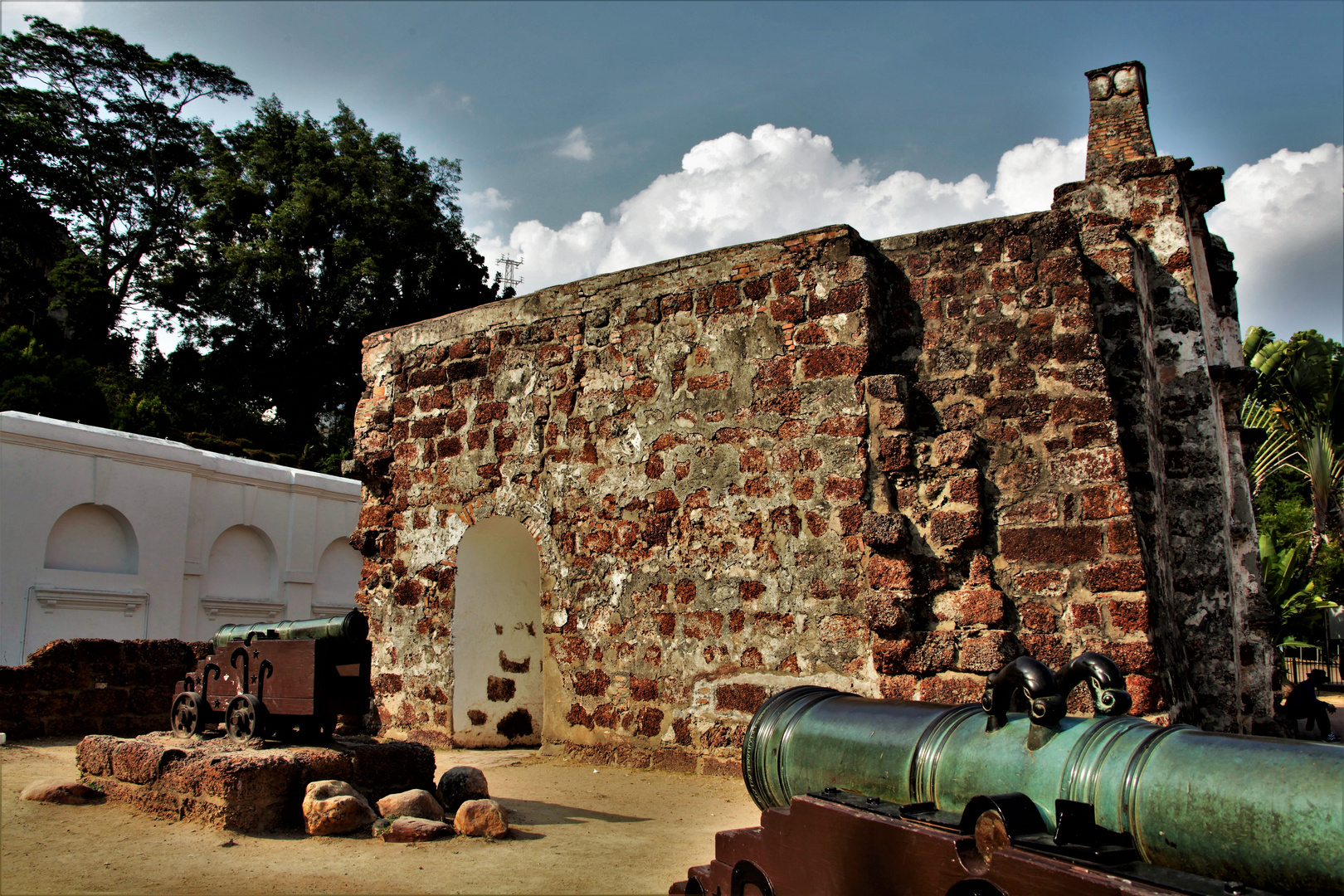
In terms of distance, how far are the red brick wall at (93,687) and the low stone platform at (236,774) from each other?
327 centimetres

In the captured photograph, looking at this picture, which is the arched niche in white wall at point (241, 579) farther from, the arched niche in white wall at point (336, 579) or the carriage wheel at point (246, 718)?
the carriage wheel at point (246, 718)

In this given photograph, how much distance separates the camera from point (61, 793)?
4664 mm

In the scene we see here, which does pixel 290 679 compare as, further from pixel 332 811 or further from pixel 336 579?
pixel 336 579

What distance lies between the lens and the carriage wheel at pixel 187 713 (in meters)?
5.74

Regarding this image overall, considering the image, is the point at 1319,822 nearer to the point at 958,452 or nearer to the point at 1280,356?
the point at 958,452

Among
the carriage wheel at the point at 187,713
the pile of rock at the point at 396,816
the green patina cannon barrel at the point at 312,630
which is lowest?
the pile of rock at the point at 396,816

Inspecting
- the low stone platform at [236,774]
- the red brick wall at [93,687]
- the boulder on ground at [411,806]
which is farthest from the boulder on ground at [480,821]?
the red brick wall at [93,687]

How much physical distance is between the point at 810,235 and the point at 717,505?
71.6 inches

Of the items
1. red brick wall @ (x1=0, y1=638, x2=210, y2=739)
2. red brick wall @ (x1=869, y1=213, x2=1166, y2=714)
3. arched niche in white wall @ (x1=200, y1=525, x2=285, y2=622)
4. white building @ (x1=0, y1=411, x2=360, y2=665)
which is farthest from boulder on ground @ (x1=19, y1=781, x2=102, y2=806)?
arched niche in white wall @ (x1=200, y1=525, x2=285, y2=622)

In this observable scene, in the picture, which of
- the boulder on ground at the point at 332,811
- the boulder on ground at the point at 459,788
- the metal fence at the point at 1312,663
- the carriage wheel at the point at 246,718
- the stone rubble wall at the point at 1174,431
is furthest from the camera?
the metal fence at the point at 1312,663

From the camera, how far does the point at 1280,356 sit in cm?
2050

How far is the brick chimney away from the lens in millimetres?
6297

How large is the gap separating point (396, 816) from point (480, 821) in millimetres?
424

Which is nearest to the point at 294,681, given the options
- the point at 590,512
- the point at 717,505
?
the point at 590,512
